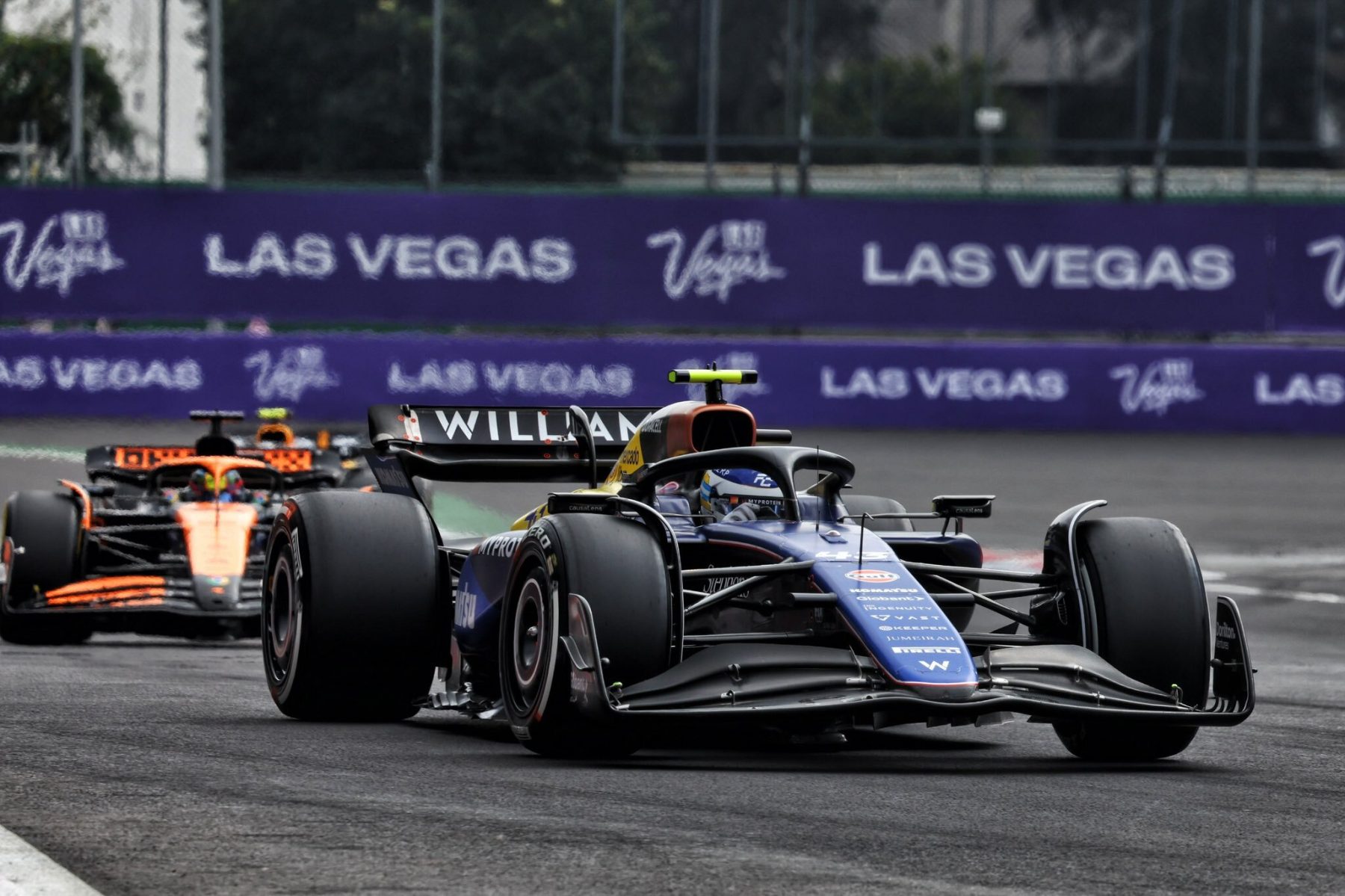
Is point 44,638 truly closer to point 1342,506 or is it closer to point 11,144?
point 1342,506

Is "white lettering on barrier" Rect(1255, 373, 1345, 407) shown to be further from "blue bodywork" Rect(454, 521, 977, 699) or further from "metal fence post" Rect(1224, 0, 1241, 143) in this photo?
"blue bodywork" Rect(454, 521, 977, 699)

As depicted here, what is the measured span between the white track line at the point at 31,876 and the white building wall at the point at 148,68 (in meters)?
24.8

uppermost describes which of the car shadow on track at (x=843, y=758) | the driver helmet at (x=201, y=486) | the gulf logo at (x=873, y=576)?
the gulf logo at (x=873, y=576)

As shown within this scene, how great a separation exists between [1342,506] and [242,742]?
54.0 ft

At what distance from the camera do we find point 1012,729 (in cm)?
978

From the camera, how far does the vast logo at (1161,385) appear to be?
26484 mm

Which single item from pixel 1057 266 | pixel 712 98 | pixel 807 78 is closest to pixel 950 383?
pixel 1057 266

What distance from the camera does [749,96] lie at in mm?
32688

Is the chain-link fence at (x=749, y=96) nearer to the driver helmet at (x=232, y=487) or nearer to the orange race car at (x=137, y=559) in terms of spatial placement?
the driver helmet at (x=232, y=487)

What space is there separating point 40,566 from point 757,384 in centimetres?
1287

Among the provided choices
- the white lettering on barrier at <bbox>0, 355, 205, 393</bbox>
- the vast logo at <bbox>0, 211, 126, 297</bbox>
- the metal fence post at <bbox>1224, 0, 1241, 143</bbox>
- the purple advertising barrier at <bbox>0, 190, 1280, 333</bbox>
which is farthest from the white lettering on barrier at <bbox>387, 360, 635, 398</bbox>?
the metal fence post at <bbox>1224, 0, 1241, 143</bbox>

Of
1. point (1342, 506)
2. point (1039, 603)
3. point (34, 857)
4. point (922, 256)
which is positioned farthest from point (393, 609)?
point (922, 256)

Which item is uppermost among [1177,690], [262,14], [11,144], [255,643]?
[262,14]

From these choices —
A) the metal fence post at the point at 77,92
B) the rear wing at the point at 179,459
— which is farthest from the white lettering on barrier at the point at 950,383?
the rear wing at the point at 179,459
